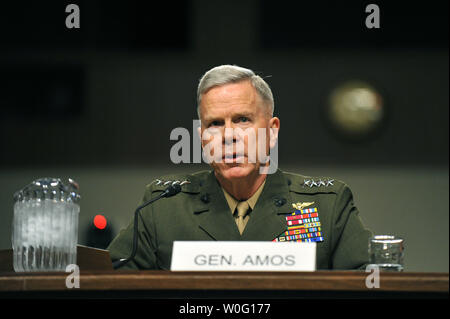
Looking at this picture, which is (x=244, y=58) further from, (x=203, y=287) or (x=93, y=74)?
(x=203, y=287)

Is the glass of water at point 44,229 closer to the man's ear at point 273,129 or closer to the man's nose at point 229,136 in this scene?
the man's nose at point 229,136

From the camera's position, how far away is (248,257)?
133 cm

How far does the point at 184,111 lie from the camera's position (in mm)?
3854

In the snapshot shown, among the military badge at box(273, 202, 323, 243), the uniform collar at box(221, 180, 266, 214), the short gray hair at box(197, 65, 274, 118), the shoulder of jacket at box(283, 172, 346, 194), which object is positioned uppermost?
the short gray hair at box(197, 65, 274, 118)

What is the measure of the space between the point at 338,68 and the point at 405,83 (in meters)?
0.38

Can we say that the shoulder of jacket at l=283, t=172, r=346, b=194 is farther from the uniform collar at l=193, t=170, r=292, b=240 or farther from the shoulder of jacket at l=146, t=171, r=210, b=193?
the shoulder of jacket at l=146, t=171, r=210, b=193

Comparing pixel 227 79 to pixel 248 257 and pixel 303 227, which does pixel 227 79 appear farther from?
pixel 248 257

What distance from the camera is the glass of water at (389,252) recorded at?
1.55 metres

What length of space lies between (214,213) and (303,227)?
0.89 feet

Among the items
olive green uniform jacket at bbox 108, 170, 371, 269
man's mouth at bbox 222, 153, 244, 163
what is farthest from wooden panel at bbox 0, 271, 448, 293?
man's mouth at bbox 222, 153, 244, 163

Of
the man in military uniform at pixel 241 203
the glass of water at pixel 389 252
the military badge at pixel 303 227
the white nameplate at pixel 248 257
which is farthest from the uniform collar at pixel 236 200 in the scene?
the white nameplate at pixel 248 257

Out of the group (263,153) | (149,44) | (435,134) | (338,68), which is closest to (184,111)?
(149,44)

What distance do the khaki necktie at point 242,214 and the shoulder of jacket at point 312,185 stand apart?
16 centimetres

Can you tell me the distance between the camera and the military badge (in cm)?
203
